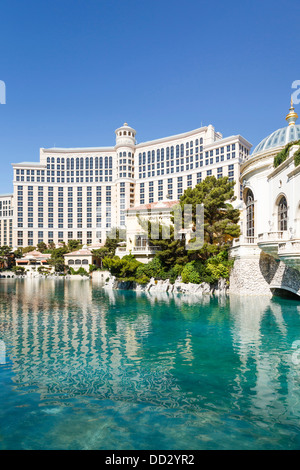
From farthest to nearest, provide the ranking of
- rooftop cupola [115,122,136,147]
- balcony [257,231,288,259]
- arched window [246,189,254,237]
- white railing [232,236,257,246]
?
rooftop cupola [115,122,136,147] → arched window [246,189,254,237] → white railing [232,236,257,246] → balcony [257,231,288,259]

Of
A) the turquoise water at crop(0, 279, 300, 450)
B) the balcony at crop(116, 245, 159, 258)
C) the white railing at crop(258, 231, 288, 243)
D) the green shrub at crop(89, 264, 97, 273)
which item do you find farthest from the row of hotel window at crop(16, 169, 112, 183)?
the turquoise water at crop(0, 279, 300, 450)

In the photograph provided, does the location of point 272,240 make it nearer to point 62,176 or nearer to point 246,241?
point 246,241

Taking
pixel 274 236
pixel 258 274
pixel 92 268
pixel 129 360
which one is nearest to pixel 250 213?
pixel 258 274

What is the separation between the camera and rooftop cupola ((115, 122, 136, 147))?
338ft

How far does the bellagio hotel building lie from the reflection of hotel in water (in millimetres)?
84943

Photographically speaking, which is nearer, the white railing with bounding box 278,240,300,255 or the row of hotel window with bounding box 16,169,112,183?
the white railing with bounding box 278,240,300,255

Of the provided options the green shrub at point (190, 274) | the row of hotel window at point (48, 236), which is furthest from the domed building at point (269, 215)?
the row of hotel window at point (48, 236)

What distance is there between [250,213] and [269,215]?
9.54 ft

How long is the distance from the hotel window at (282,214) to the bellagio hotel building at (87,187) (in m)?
75.5

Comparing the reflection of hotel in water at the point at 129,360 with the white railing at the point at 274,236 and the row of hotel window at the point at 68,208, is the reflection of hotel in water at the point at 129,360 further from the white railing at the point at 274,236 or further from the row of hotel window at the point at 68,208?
the row of hotel window at the point at 68,208

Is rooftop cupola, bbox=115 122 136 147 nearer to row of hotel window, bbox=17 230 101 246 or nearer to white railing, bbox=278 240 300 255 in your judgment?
row of hotel window, bbox=17 230 101 246

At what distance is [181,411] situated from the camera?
20.9 feet

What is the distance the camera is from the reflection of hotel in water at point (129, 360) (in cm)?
722
